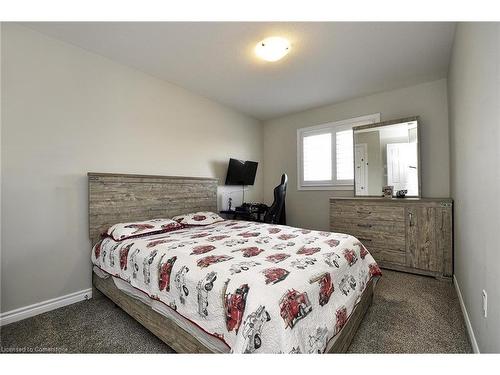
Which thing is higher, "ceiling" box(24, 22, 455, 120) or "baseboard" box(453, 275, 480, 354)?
"ceiling" box(24, 22, 455, 120)

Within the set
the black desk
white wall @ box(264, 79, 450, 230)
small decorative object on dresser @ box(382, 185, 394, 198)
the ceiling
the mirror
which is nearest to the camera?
the ceiling

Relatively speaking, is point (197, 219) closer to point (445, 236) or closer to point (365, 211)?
point (365, 211)

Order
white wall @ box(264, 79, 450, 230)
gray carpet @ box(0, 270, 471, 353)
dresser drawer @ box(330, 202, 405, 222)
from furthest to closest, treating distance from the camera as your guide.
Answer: white wall @ box(264, 79, 450, 230)
dresser drawer @ box(330, 202, 405, 222)
gray carpet @ box(0, 270, 471, 353)

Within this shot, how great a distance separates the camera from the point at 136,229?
6.76ft

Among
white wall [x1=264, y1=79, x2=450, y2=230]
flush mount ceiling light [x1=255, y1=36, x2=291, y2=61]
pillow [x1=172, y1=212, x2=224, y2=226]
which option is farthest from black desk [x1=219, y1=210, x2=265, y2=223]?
flush mount ceiling light [x1=255, y1=36, x2=291, y2=61]

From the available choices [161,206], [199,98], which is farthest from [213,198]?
[199,98]

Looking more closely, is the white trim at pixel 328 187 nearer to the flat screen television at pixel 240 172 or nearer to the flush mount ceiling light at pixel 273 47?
the flat screen television at pixel 240 172

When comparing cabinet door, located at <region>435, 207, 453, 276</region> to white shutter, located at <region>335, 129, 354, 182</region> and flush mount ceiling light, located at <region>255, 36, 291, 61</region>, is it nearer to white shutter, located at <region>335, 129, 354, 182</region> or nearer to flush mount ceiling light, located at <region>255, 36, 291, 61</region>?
white shutter, located at <region>335, 129, 354, 182</region>

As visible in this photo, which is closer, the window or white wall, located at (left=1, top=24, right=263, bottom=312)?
white wall, located at (left=1, top=24, right=263, bottom=312)

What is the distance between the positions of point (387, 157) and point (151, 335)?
3417mm

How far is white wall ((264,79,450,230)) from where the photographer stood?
9.33ft

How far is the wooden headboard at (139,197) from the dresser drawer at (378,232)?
1.98 m

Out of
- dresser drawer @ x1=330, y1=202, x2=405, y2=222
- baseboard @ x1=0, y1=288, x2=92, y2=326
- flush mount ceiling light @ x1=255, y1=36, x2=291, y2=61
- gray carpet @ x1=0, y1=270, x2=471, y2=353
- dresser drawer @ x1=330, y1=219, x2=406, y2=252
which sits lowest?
gray carpet @ x1=0, y1=270, x2=471, y2=353
